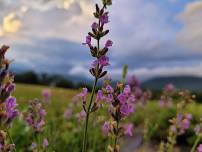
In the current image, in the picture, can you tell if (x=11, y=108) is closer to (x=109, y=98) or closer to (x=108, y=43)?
(x=109, y=98)

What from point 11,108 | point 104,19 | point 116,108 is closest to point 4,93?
point 11,108

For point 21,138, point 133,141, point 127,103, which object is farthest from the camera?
point 133,141

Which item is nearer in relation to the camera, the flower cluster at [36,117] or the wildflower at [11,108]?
the wildflower at [11,108]

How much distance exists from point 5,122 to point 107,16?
2.73ft

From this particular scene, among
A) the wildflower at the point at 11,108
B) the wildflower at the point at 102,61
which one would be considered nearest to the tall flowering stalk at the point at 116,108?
the wildflower at the point at 102,61

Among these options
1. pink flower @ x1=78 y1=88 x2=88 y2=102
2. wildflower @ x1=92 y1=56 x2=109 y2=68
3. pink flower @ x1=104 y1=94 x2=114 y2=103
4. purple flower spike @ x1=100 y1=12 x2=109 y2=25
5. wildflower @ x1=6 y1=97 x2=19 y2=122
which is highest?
purple flower spike @ x1=100 y1=12 x2=109 y2=25

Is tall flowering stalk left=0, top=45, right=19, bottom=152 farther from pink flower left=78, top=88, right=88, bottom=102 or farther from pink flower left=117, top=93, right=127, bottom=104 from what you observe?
pink flower left=78, top=88, right=88, bottom=102

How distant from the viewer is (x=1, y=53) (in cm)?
189

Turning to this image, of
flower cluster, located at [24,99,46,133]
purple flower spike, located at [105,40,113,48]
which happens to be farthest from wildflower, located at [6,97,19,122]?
flower cluster, located at [24,99,46,133]

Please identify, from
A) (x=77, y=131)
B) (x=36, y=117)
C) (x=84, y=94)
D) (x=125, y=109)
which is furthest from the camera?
(x=77, y=131)

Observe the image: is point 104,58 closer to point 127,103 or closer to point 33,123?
point 127,103

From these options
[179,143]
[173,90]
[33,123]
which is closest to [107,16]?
[33,123]

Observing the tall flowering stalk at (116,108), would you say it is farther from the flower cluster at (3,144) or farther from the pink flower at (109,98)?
the flower cluster at (3,144)

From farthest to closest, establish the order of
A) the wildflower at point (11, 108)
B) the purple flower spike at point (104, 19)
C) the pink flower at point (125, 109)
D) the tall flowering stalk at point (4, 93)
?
the purple flower spike at point (104, 19)
the pink flower at point (125, 109)
the wildflower at point (11, 108)
the tall flowering stalk at point (4, 93)
